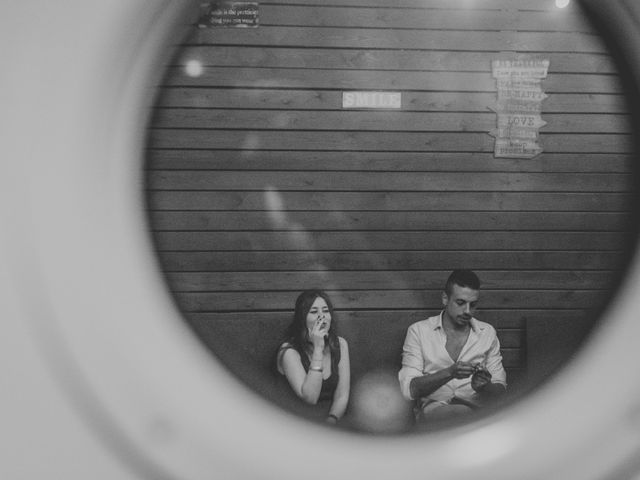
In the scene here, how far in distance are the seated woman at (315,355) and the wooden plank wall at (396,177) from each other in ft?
0.89

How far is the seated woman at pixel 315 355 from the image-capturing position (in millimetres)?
1195

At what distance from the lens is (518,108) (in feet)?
7.28

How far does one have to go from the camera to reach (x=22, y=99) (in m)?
0.58

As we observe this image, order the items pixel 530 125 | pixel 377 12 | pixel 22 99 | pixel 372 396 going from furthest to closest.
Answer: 1. pixel 530 125
2. pixel 377 12
3. pixel 372 396
4. pixel 22 99

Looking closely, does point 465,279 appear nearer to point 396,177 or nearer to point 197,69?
point 396,177

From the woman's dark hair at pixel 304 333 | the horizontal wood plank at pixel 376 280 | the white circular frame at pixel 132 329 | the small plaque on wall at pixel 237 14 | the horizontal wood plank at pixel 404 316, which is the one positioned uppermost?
the small plaque on wall at pixel 237 14

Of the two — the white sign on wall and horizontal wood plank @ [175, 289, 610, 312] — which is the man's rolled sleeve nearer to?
horizontal wood plank @ [175, 289, 610, 312]

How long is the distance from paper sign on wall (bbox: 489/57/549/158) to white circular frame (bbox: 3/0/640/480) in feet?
5.51

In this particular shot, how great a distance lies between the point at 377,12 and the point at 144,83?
5.60 feet

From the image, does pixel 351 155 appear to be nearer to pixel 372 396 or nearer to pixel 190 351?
pixel 372 396

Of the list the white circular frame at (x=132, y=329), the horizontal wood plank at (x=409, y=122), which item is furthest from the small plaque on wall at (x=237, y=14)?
the white circular frame at (x=132, y=329)

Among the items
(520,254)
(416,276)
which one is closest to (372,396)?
(416,276)

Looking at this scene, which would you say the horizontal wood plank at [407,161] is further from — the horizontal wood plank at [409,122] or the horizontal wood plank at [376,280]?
the horizontal wood plank at [376,280]

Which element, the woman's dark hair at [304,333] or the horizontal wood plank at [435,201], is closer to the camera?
the woman's dark hair at [304,333]
